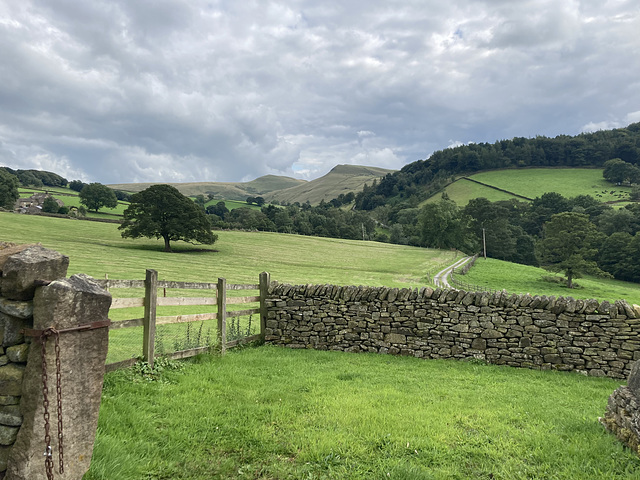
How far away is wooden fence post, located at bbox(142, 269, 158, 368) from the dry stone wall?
13.7 ft

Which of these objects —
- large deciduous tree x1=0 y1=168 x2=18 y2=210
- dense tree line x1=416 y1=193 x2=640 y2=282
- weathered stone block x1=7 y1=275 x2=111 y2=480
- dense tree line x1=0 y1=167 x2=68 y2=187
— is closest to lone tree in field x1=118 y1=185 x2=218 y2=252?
large deciduous tree x1=0 y1=168 x2=18 y2=210

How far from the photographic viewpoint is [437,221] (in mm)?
74875

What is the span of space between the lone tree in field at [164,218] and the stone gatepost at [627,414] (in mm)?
46421

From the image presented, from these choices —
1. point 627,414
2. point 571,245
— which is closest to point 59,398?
point 627,414

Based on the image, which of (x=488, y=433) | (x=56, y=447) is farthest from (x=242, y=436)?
(x=488, y=433)

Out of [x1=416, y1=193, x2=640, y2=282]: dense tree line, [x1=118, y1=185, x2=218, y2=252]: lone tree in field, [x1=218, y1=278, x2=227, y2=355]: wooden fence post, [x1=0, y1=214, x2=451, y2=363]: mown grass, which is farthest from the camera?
[x1=416, y1=193, x2=640, y2=282]: dense tree line

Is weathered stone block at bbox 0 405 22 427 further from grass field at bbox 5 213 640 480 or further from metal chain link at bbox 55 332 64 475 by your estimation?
grass field at bbox 5 213 640 480

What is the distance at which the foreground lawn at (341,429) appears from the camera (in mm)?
3584

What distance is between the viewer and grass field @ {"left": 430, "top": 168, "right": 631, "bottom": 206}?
3939 inches

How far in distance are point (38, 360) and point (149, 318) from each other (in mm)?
3225

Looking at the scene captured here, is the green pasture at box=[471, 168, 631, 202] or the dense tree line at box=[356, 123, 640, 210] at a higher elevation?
the dense tree line at box=[356, 123, 640, 210]

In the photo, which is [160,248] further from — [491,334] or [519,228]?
[519,228]

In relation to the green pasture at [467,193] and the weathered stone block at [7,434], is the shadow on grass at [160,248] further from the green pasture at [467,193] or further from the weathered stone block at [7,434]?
the green pasture at [467,193]

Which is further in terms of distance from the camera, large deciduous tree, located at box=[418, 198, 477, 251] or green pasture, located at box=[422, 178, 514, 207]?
green pasture, located at box=[422, 178, 514, 207]
